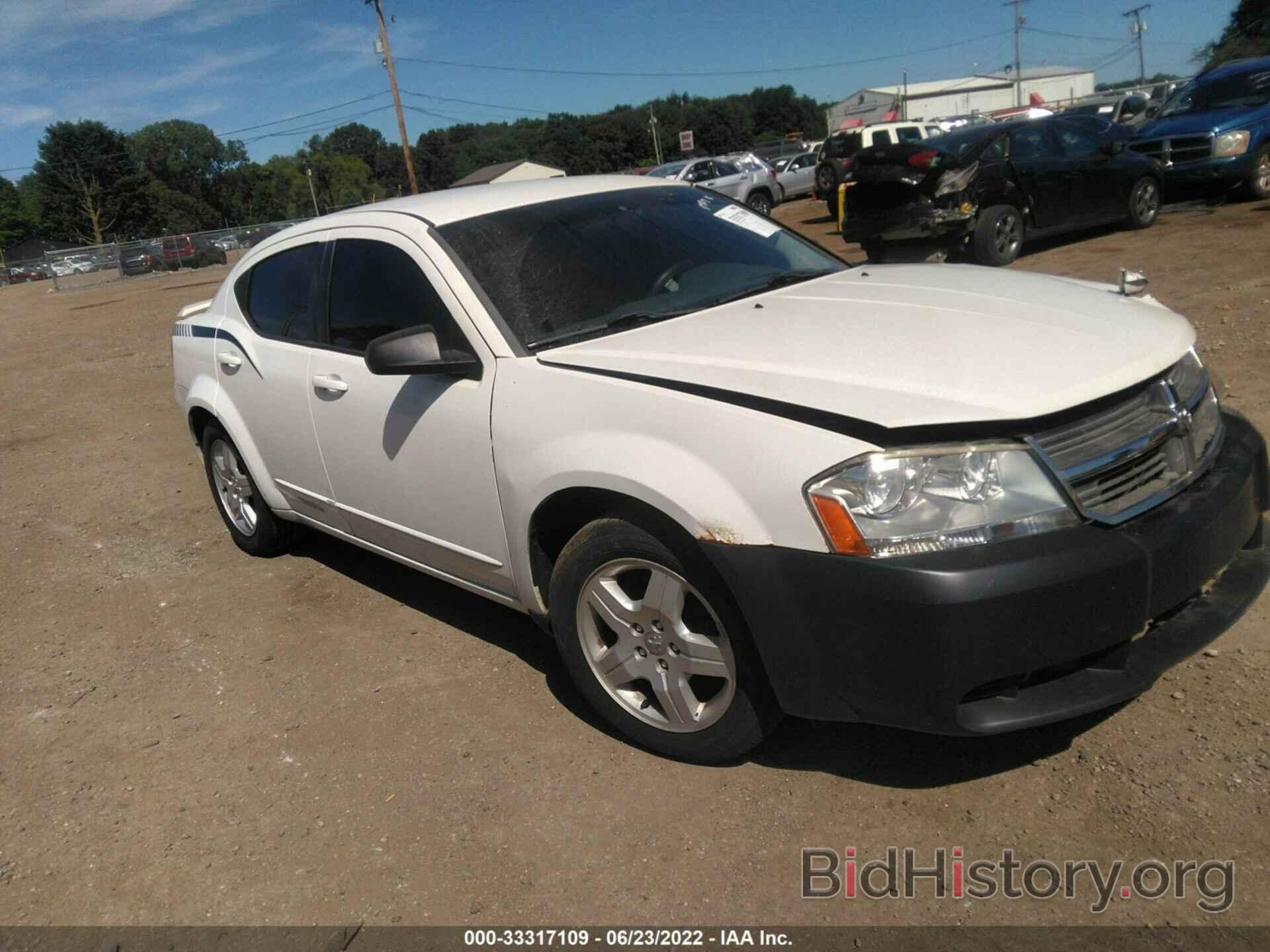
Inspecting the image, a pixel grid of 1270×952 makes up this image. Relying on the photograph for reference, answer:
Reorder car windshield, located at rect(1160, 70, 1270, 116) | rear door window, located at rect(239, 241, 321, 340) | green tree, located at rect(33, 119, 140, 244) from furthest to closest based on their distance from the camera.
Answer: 1. green tree, located at rect(33, 119, 140, 244)
2. car windshield, located at rect(1160, 70, 1270, 116)
3. rear door window, located at rect(239, 241, 321, 340)

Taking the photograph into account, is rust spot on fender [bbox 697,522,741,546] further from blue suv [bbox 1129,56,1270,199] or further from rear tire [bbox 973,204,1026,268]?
blue suv [bbox 1129,56,1270,199]

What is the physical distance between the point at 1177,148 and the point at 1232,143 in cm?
64

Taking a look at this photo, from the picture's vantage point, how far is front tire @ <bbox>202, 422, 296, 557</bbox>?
5176 mm

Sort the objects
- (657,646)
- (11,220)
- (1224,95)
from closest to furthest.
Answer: (657,646) < (1224,95) < (11,220)

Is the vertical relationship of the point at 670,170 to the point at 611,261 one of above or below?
above

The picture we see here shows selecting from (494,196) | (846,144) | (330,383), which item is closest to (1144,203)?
(494,196)

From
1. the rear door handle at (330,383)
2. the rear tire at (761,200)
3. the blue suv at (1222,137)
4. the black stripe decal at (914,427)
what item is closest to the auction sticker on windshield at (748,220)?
the rear door handle at (330,383)

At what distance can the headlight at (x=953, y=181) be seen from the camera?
1077 cm

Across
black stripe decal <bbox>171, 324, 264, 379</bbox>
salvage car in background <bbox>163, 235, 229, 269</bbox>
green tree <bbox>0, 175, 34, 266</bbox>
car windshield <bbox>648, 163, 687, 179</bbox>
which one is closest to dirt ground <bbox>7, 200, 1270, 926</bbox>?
black stripe decal <bbox>171, 324, 264, 379</bbox>

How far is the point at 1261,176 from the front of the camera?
43.8 ft

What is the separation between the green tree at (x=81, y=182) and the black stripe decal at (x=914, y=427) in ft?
321

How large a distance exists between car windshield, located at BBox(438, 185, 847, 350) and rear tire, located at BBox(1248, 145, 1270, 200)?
11.9 metres

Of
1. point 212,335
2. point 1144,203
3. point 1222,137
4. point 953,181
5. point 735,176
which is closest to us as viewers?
point 212,335

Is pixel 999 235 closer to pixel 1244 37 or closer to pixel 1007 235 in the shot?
pixel 1007 235
